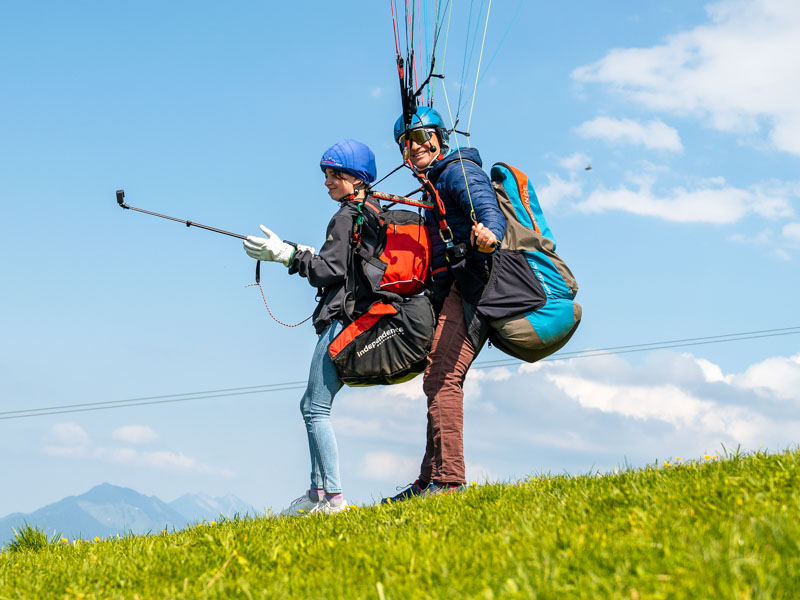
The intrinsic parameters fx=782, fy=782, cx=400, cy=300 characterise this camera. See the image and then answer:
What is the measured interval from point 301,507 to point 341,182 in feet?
10.1

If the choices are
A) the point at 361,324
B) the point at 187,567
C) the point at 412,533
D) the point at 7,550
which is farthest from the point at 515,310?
the point at 7,550

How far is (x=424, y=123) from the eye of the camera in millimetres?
7551

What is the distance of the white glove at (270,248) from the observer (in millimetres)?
7094

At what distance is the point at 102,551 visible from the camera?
5.85m

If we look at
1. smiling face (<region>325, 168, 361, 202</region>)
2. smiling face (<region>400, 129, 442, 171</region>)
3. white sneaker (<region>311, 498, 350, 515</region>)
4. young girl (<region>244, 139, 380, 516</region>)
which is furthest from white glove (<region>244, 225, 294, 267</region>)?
white sneaker (<region>311, 498, 350, 515</region>)

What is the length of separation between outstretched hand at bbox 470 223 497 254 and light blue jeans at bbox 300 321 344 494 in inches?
61.1

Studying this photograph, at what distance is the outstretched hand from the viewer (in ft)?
21.7

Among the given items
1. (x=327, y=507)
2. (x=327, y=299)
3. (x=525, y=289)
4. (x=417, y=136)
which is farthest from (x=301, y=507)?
(x=417, y=136)

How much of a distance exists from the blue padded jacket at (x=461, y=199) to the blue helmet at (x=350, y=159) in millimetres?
624

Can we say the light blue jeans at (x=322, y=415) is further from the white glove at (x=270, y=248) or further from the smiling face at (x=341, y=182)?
the smiling face at (x=341, y=182)

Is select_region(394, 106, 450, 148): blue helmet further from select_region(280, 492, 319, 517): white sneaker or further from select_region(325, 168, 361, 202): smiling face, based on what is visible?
select_region(280, 492, 319, 517): white sneaker

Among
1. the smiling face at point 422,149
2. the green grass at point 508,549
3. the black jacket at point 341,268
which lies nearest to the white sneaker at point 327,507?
the green grass at point 508,549

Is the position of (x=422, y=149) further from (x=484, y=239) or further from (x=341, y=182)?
(x=484, y=239)

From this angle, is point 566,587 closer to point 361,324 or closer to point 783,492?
point 783,492
